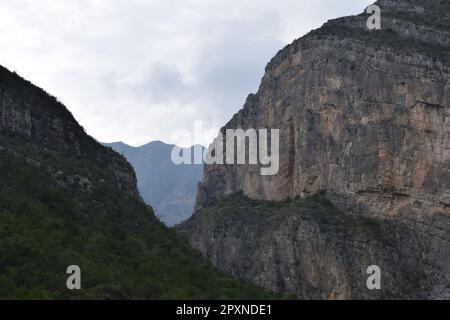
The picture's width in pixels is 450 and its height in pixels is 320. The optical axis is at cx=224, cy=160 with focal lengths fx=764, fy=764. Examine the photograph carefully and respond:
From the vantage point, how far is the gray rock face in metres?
53.6

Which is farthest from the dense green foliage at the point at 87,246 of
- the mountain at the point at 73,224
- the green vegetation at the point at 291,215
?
the green vegetation at the point at 291,215

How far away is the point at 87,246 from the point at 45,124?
651 inches

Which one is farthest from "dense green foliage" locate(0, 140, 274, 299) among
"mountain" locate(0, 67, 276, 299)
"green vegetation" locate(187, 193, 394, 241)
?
"green vegetation" locate(187, 193, 394, 241)

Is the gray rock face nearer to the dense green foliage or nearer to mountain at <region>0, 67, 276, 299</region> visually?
mountain at <region>0, 67, 276, 299</region>

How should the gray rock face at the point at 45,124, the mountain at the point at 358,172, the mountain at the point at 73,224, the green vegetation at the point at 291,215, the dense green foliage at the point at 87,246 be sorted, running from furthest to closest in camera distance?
the green vegetation at the point at 291,215 → the mountain at the point at 358,172 → the gray rock face at the point at 45,124 → the mountain at the point at 73,224 → the dense green foliage at the point at 87,246

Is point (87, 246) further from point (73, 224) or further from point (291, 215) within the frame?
point (291, 215)

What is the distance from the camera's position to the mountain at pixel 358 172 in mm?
103438

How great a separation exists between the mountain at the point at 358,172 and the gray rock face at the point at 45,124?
51.4 metres

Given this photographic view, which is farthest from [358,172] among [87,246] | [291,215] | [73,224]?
[87,246]

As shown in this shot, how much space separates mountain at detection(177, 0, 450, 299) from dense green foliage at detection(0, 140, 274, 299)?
182ft

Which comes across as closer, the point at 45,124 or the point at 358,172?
the point at 45,124

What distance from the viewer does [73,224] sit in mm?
44875

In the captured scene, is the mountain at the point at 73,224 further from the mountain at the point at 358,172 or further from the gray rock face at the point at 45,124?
the mountain at the point at 358,172
